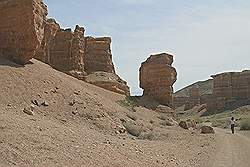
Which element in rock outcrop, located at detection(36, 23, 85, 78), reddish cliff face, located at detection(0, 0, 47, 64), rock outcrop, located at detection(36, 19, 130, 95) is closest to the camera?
reddish cliff face, located at detection(0, 0, 47, 64)

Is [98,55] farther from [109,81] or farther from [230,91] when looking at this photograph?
[230,91]

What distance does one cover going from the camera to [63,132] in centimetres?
1494

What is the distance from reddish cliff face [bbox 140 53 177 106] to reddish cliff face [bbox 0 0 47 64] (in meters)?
24.4

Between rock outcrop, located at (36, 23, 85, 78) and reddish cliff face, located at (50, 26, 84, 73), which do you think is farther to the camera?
reddish cliff face, located at (50, 26, 84, 73)

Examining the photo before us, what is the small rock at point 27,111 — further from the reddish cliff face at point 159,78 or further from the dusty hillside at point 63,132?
the reddish cliff face at point 159,78

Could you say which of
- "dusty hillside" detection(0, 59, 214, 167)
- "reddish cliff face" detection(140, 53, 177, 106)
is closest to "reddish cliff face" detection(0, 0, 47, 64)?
"dusty hillside" detection(0, 59, 214, 167)

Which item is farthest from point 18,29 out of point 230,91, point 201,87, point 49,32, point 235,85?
point 201,87

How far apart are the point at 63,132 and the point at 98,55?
31816 mm

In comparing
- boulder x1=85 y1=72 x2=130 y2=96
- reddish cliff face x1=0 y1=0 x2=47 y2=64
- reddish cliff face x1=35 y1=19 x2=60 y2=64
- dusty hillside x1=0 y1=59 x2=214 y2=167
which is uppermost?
reddish cliff face x1=35 y1=19 x2=60 y2=64

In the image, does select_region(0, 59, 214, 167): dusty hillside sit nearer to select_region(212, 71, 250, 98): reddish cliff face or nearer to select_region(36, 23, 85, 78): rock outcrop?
select_region(36, 23, 85, 78): rock outcrop

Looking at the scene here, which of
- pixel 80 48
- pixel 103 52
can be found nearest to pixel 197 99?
pixel 103 52

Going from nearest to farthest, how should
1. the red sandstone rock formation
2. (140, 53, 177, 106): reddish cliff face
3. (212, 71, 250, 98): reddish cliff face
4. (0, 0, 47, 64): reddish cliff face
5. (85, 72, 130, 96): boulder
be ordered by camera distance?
1. (0, 0, 47, 64): reddish cliff face
2. (85, 72, 130, 96): boulder
3. (140, 53, 177, 106): reddish cliff face
4. the red sandstone rock formation
5. (212, 71, 250, 98): reddish cliff face

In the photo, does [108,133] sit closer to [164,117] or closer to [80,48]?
[164,117]

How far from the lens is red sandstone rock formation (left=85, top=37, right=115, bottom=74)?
45.7 m
